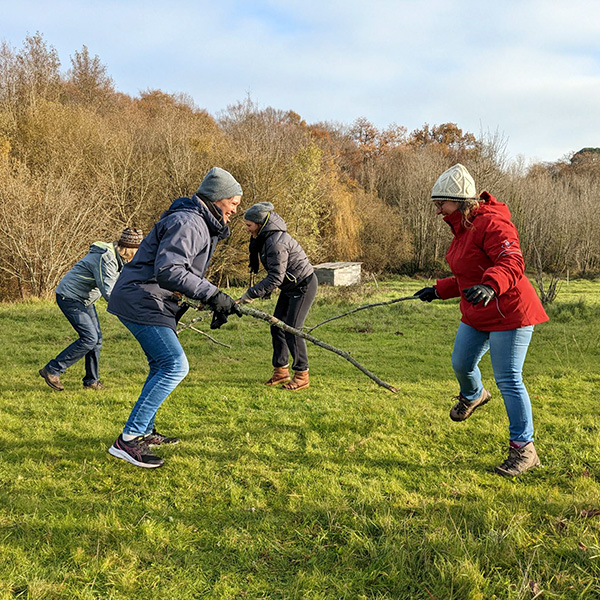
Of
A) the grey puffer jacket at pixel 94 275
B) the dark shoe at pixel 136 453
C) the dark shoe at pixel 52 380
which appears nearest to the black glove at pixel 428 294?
the dark shoe at pixel 136 453

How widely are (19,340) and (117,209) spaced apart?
10.3 metres

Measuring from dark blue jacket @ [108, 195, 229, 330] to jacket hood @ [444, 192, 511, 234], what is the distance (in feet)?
6.11

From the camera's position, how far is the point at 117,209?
1895 cm

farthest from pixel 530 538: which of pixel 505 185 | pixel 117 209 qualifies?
pixel 505 185

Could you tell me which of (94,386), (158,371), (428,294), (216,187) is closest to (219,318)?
(158,371)

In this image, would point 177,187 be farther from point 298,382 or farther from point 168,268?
point 168,268

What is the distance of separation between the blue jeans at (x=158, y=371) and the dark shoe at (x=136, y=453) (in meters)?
0.09

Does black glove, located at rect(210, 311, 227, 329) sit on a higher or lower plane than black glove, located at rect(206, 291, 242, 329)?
lower

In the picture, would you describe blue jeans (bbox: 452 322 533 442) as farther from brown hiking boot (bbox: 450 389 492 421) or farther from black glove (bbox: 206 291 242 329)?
black glove (bbox: 206 291 242 329)

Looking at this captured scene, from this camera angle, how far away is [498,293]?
11.5 feet

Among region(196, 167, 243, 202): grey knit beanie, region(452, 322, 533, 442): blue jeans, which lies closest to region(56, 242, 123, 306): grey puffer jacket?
region(196, 167, 243, 202): grey knit beanie

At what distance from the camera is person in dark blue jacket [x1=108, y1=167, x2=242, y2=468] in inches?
145

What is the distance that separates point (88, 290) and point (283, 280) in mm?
2308

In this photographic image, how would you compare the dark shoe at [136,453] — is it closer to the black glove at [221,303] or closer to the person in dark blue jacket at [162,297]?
the person in dark blue jacket at [162,297]
